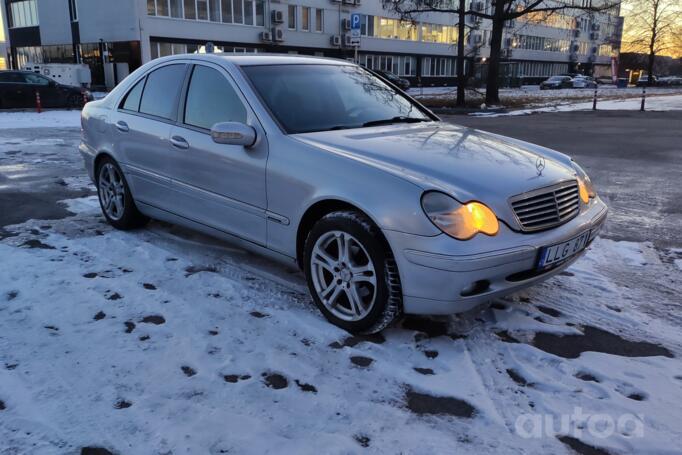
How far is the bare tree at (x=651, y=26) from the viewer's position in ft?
185

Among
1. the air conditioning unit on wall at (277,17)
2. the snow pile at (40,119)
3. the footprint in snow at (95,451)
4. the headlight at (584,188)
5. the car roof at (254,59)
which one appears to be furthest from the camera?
the air conditioning unit on wall at (277,17)

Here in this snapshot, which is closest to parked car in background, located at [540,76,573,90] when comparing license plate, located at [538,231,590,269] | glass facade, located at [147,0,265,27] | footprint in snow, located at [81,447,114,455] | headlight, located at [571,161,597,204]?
glass facade, located at [147,0,265,27]

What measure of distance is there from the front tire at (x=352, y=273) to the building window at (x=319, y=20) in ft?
148

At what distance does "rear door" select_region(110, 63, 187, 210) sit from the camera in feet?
15.0

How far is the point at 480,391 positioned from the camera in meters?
2.79

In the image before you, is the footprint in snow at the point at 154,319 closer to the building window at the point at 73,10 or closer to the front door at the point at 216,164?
the front door at the point at 216,164

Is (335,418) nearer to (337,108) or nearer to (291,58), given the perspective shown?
(337,108)

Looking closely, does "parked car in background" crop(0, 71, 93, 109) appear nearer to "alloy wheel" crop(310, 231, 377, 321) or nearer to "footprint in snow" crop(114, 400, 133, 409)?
"alloy wheel" crop(310, 231, 377, 321)

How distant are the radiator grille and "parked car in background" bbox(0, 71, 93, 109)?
69.6 feet

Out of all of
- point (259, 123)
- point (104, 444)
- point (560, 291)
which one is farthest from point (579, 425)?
point (259, 123)

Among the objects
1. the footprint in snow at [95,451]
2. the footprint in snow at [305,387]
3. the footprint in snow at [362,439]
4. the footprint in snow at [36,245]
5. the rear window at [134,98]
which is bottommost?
the footprint in snow at [362,439]

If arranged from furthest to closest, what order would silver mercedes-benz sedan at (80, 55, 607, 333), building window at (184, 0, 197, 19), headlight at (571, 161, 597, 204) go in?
building window at (184, 0, 197, 19), headlight at (571, 161, 597, 204), silver mercedes-benz sedan at (80, 55, 607, 333)

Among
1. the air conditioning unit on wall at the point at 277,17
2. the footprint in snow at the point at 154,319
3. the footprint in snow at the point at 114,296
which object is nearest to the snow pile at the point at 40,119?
the footprint in snow at the point at 114,296

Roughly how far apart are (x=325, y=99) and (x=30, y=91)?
19.9 m
